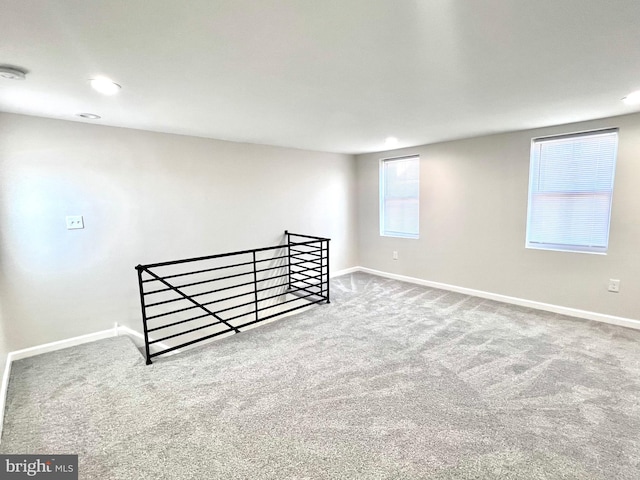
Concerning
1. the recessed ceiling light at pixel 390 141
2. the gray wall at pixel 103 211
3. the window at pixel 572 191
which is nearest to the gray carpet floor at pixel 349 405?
the gray wall at pixel 103 211

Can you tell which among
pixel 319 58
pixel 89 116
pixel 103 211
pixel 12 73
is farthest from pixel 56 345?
pixel 319 58

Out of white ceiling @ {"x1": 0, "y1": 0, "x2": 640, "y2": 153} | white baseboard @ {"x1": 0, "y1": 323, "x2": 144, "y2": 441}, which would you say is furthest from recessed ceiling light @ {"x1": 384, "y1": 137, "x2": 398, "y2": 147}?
white baseboard @ {"x1": 0, "y1": 323, "x2": 144, "y2": 441}

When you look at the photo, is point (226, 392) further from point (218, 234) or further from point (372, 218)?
point (372, 218)

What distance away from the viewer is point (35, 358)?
2.67 meters

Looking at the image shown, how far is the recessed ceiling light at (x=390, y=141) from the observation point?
3.96m

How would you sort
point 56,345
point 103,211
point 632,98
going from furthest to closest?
point 103,211, point 56,345, point 632,98

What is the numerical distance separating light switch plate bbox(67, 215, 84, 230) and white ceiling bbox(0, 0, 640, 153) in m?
0.91

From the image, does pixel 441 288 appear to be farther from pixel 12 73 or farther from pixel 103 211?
pixel 12 73

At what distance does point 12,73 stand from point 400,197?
4.55 metres

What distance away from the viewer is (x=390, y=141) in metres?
4.12

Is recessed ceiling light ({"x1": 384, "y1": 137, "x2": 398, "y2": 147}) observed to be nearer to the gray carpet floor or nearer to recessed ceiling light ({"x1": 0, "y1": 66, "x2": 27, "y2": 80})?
the gray carpet floor

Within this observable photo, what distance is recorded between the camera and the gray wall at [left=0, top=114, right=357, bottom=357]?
8.61ft

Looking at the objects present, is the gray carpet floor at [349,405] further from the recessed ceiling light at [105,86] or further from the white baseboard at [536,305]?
the recessed ceiling light at [105,86]

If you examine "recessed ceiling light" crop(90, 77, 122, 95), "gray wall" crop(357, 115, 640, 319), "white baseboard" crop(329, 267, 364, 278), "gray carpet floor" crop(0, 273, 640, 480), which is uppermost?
"recessed ceiling light" crop(90, 77, 122, 95)
